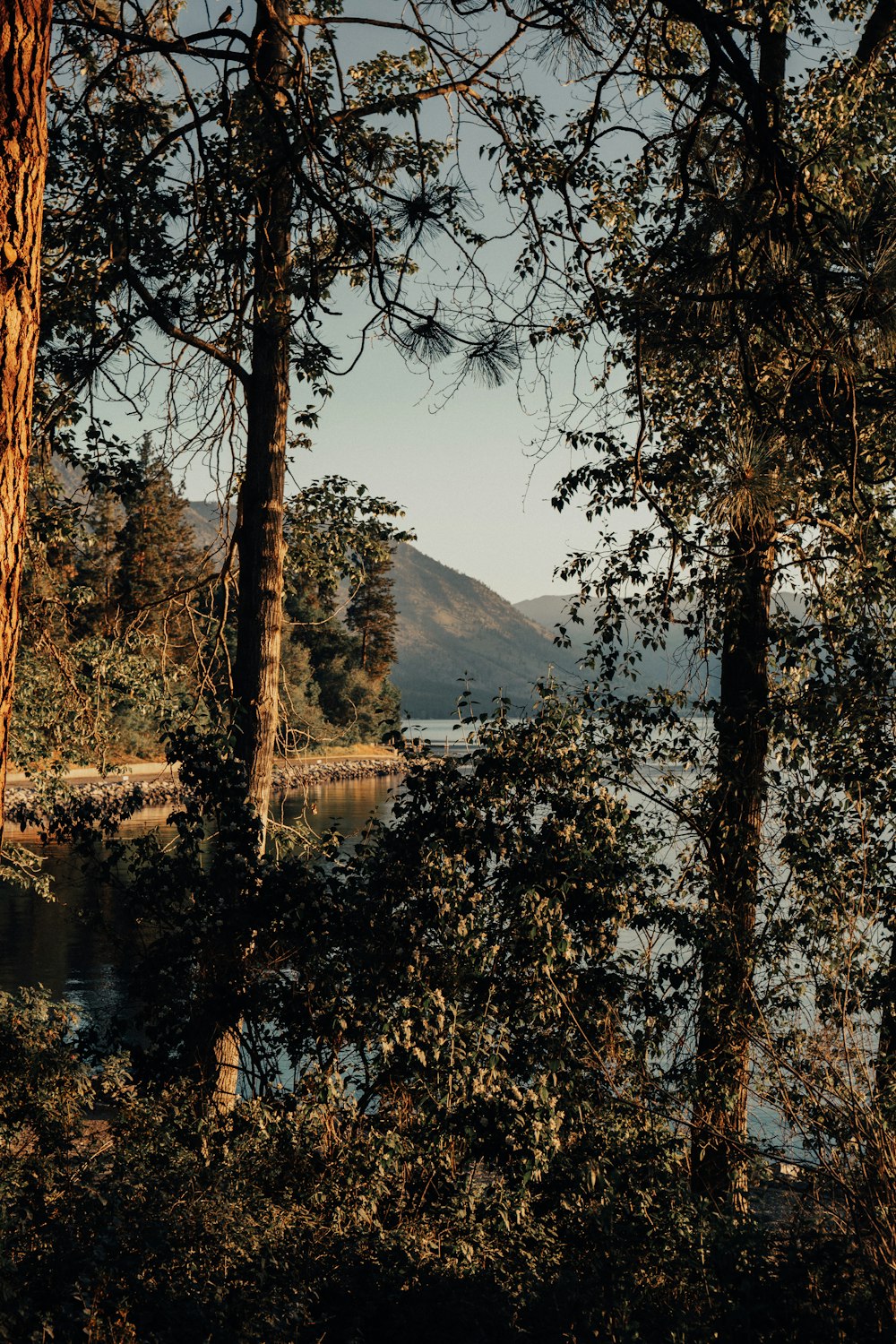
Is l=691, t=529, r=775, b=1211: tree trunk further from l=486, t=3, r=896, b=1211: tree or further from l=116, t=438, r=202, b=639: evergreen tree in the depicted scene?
l=116, t=438, r=202, b=639: evergreen tree

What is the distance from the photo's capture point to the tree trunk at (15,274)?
9.31 feet

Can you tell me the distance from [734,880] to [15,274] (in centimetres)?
582

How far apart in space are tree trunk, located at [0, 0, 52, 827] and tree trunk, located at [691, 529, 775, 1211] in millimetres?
4388

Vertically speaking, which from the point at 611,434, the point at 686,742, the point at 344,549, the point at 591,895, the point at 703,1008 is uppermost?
the point at 611,434

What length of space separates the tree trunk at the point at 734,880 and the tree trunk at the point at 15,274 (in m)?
4.39

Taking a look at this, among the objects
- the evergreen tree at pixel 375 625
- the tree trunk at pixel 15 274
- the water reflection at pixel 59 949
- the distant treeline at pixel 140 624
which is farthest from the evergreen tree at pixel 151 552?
the tree trunk at pixel 15 274

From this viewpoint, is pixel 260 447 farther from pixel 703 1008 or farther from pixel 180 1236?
pixel 180 1236

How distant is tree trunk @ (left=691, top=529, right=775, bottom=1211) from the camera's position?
21.5 feet

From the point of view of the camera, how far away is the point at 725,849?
739 centimetres

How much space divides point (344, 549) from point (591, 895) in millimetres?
4981

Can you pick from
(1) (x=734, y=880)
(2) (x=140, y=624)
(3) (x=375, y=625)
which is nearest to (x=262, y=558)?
(2) (x=140, y=624)

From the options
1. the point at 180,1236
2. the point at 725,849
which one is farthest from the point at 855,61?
the point at 180,1236

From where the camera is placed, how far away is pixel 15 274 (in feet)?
9.41

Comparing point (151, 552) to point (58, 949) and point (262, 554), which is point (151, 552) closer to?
point (58, 949)
